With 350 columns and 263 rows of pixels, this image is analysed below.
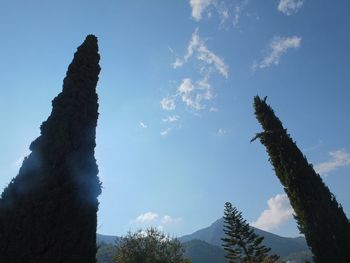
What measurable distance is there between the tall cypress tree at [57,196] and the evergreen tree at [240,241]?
147ft

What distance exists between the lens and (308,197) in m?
23.3

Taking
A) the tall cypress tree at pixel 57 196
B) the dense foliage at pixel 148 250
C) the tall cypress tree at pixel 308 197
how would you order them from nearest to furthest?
the tall cypress tree at pixel 57 196 → the tall cypress tree at pixel 308 197 → the dense foliage at pixel 148 250

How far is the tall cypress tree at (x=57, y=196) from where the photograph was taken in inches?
396

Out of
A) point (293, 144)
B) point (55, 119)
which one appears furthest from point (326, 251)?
point (55, 119)

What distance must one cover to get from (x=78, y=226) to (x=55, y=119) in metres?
4.78

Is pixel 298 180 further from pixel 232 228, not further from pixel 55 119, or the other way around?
pixel 232 228

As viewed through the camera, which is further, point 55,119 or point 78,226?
point 55,119

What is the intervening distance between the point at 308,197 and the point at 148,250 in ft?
59.9

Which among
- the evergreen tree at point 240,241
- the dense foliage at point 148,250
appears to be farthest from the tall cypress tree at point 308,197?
the evergreen tree at point 240,241

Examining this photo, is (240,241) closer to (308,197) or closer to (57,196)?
(308,197)

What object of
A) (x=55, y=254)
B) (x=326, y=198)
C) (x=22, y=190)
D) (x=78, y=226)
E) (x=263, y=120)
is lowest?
(x=55, y=254)

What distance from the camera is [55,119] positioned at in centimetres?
1357

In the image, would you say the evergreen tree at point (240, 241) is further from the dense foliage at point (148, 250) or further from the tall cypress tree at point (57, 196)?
the tall cypress tree at point (57, 196)

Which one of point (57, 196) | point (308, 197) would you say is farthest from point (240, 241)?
point (57, 196)
